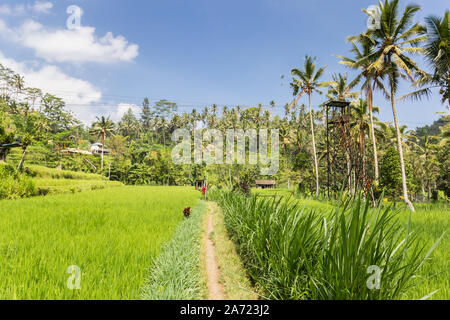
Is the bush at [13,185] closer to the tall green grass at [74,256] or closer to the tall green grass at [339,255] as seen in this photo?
the tall green grass at [74,256]

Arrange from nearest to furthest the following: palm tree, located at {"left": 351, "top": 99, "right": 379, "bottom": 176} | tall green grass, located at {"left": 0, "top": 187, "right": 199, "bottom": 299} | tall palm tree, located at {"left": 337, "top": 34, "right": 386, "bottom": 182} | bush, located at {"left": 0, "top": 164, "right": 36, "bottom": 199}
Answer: tall green grass, located at {"left": 0, "top": 187, "right": 199, "bottom": 299} < bush, located at {"left": 0, "top": 164, "right": 36, "bottom": 199} < tall palm tree, located at {"left": 337, "top": 34, "right": 386, "bottom": 182} < palm tree, located at {"left": 351, "top": 99, "right": 379, "bottom": 176}

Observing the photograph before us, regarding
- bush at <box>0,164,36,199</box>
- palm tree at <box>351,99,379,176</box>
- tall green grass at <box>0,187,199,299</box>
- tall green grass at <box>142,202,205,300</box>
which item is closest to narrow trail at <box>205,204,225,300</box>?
tall green grass at <box>142,202,205,300</box>

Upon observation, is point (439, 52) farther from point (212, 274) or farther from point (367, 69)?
point (212, 274)

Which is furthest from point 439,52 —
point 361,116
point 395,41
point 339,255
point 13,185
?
point 13,185

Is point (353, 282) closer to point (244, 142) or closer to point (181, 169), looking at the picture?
point (181, 169)

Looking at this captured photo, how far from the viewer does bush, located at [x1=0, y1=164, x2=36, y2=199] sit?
9696mm

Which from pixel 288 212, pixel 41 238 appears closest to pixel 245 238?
pixel 288 212

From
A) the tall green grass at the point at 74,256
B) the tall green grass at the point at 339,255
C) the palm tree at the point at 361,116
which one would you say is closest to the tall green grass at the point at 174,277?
the tall green grass at the point at 74,256

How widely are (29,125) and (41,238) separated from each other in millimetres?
26538

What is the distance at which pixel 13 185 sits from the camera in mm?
10078

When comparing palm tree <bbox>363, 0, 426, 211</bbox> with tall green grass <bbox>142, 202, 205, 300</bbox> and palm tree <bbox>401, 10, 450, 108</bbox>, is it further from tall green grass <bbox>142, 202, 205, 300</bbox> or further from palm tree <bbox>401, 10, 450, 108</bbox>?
tall green grass <bbox>142, 202, 205, 300</bbox>

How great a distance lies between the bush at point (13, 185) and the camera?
9696 millimetres

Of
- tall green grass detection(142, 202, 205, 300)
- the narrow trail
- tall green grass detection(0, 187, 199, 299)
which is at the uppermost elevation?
tall green grass detection(0, 187, 199, 299)

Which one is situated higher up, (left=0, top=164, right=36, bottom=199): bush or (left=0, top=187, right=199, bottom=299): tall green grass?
(left=0, top=164, right=36, bottom=199): bush
